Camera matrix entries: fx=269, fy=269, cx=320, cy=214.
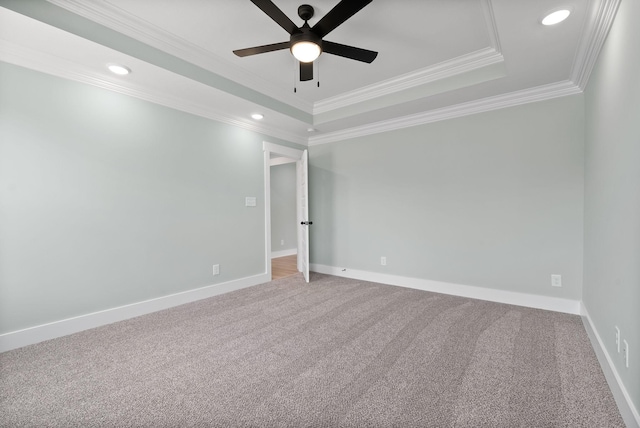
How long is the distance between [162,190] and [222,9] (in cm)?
188

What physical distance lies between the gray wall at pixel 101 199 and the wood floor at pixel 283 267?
1111 millimetres

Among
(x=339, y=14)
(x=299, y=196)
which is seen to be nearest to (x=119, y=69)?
(x=339, y=14)

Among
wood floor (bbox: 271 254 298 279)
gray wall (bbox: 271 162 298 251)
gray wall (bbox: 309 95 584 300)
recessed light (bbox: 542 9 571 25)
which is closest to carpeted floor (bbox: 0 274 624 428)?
gray wall (bbox: 309 95 584 300)

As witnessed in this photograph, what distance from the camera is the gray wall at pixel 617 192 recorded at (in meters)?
1.31

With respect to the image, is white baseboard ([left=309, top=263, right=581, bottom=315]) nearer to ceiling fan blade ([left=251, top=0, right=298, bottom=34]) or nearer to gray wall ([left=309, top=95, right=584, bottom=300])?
gray wall ([left=309, top=95, right=584, bottom=300])

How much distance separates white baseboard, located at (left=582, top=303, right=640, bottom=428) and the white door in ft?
9.92

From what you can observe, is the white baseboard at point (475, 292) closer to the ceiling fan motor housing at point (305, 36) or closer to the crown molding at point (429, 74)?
the crown molding at point (429, 74)

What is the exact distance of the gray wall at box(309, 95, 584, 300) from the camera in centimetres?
283

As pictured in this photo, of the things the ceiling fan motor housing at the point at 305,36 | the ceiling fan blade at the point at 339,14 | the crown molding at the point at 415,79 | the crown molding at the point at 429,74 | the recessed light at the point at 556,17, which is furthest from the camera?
the crown molding at the point at 415,79

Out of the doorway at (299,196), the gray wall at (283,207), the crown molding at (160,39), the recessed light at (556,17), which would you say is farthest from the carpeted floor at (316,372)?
the gray wall at (283,207)

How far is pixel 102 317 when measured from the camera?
2.55m

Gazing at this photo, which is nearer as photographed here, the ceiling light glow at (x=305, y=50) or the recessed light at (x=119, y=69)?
the ceiling light glow at (x=305, y=50)

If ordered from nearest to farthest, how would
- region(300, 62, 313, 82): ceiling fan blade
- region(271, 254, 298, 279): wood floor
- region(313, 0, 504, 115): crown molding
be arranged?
region(300, 62, 313, 82): ceiling fan blade, region(313, 0, 504, 115): crown molding, region(271, 254, 298, 279): wood floor

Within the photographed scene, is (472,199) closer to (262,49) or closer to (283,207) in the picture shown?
(262,49)
